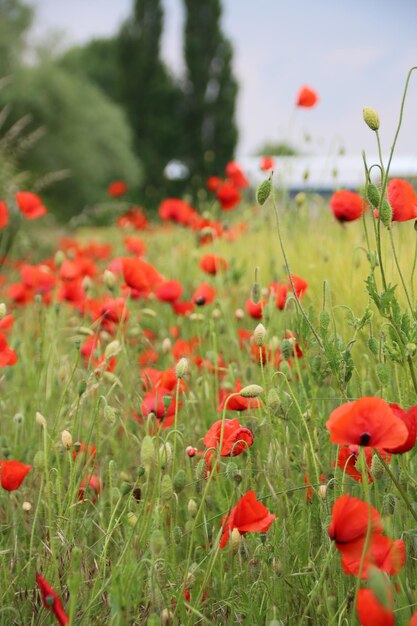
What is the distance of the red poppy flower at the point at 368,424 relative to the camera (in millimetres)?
872

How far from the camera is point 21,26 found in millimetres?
17438

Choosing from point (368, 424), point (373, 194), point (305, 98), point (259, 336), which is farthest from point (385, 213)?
point (305, 98)

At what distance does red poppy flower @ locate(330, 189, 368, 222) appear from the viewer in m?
1.68

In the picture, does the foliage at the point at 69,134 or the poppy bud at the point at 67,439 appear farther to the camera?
the foliage at the point at 69,134

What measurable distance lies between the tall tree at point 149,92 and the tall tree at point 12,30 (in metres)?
2.96

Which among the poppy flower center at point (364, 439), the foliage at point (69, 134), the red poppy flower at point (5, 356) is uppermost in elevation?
the poppy flower center at point (364, 439)

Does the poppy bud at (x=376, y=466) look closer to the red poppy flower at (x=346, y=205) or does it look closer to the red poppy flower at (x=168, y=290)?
the red poppy flower at (x=346, y=205)

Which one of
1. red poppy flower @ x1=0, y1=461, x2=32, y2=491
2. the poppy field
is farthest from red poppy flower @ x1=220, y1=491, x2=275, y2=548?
red poppy flower @ x1=0, y1=461, x2=32, y2=491

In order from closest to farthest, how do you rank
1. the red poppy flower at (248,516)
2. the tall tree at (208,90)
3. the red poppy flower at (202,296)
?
the red poppy flower at (248,516) → the red poppy flower at (202,296) → the tall tree at (208,90)

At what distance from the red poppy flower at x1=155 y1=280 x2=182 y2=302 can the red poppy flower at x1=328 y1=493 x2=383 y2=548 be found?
44.4 inches

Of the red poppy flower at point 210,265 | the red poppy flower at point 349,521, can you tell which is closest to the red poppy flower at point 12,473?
the red poppy flower at point 349,521

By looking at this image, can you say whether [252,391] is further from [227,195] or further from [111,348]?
[227,195]

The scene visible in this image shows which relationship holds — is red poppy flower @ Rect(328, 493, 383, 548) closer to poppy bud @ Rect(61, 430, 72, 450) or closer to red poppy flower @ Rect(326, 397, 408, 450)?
red poppy flower @ Rect(326, 397, 408, 450)

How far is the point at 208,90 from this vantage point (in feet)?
66.5
